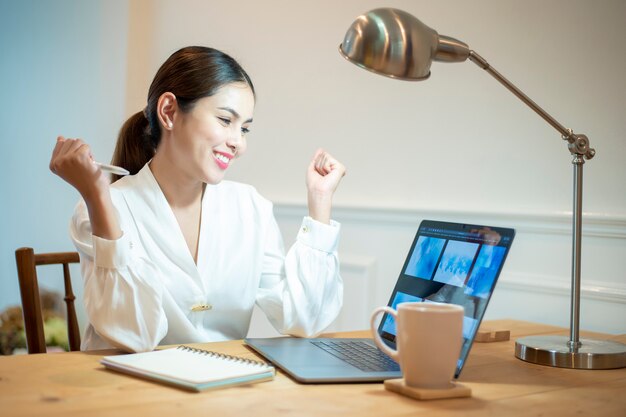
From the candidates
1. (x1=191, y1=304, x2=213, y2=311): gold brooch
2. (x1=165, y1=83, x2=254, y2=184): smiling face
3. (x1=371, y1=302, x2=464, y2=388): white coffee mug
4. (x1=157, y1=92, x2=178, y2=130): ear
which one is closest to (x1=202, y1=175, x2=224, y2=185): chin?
(x1=165, y1=83, x2=254, y2=184): smiling face

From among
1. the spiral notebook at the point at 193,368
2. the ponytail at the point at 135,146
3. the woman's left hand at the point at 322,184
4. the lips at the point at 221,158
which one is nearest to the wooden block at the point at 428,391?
the spiral notebook at the point at 193,368

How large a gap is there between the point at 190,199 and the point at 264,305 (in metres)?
0.29

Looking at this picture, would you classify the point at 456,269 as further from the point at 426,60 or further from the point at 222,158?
the point at 222,158

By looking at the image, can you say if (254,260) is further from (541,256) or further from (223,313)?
(541,256)

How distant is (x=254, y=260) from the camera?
5.39 ft

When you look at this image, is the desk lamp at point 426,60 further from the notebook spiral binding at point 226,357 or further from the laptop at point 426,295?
the notebook spiral binding at point 226,357

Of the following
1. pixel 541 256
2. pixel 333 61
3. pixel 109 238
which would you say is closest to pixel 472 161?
pixel 541 256

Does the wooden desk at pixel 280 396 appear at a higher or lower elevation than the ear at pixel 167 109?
lower

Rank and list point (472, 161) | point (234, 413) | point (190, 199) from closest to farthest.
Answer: point (234, 413)
point (190, 199)
point (472, 161)

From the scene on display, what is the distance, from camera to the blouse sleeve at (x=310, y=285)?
1498mm

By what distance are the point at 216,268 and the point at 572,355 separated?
74 centimetres

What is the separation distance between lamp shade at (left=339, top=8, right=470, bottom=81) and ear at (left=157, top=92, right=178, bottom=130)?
25.6 inches

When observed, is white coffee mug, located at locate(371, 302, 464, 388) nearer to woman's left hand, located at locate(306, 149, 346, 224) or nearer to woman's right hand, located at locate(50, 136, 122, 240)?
woman's right hand, located at locate(50, 136, 122, 240)

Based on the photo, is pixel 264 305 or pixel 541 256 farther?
pixel 541 256
